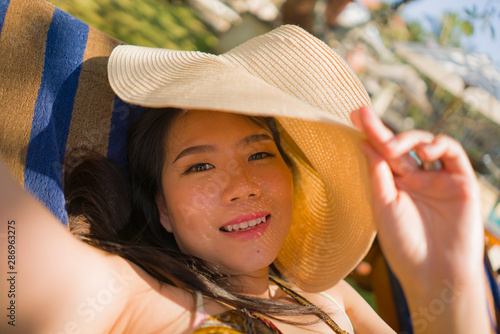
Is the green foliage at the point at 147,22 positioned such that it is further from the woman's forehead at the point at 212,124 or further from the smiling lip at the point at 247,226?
the smiling lip at the point at 247,226

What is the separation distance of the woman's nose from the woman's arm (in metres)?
0.46

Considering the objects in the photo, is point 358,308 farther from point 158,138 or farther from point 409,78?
point 409,78

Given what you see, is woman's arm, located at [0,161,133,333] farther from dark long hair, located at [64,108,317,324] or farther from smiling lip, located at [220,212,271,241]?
smiling lip, located at [220,212,271,241]

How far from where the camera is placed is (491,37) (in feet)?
9.17

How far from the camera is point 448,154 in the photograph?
1.01 m

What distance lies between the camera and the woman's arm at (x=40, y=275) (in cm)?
95

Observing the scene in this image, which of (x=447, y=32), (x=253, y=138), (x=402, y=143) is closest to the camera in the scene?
(x=402, y=143)

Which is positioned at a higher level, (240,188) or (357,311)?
(240,188)

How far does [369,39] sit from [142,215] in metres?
8.22

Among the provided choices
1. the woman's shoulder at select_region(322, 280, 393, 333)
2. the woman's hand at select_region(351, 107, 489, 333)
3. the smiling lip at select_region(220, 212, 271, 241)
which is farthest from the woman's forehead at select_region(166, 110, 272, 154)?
the woman's shoulder at select_region(322, 280, 393, 333)

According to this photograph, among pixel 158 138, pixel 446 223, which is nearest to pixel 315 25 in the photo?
pixel 158 138

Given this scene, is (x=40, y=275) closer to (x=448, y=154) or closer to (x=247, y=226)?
(x=247, y=226)

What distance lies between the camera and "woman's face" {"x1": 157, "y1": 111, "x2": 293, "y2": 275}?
132 centimetres

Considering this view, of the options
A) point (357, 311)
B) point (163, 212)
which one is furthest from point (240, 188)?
point (357, 311)
